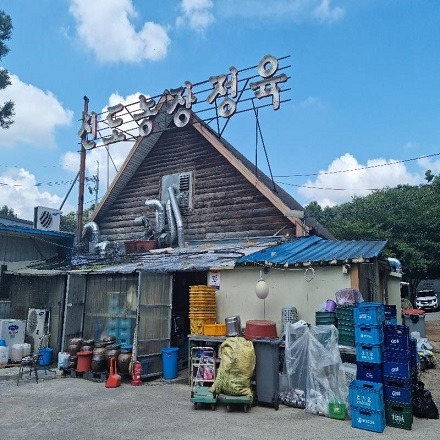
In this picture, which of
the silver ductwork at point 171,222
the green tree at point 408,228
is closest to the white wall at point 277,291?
the silver ductwork at point 171,222

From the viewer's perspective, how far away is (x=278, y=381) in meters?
8.27

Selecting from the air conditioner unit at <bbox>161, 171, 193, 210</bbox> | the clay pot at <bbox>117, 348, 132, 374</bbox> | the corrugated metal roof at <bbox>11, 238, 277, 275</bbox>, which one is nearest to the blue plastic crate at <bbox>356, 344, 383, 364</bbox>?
the corrugated metal roof at <bbox>11, 238, 277, 275</bbox>

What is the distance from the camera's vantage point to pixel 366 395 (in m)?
7.02

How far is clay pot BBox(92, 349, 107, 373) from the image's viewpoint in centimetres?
1080

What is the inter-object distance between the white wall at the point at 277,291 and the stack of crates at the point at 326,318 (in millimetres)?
1043

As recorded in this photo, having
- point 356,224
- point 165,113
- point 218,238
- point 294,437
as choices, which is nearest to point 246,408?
point 294,437

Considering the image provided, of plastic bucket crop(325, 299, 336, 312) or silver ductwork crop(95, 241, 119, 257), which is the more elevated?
silver ductwork crop(95, 241, 119, 257)

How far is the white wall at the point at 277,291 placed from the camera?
32.1 ft

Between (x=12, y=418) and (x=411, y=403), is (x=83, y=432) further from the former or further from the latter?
(x=411, y=403)

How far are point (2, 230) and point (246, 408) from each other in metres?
12.1

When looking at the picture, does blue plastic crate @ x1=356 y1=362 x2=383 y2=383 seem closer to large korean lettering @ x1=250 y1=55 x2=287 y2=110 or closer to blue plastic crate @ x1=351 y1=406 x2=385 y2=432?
blue plastic crate @ x1=351 y1=406 x2=385 y2=432

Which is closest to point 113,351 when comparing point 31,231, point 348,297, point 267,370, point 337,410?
point 267,370

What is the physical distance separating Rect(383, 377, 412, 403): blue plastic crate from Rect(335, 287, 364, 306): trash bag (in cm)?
196

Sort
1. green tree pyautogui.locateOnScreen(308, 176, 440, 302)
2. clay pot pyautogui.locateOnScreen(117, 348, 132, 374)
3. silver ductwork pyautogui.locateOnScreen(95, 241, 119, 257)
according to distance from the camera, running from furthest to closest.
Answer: green tree pyautogui.locateOnScreen(308, 176, 440, 302)
silver ductwork pyautogui.locateOnScreen(95, 241, 119, 257)
clay pot pyautogui.locateOnScreen(117, 348, 132, 374)
